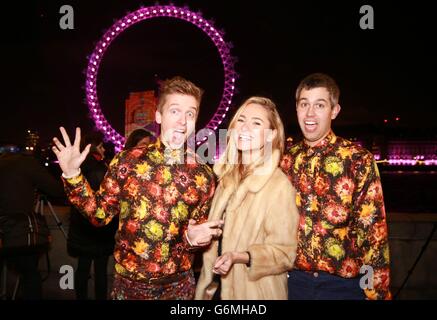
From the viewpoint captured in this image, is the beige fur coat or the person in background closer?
the beige fur coat

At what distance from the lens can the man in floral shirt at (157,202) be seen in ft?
8.51

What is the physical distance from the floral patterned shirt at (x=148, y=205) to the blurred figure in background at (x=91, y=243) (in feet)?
5.77

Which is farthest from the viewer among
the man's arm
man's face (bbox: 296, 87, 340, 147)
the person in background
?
the person in background

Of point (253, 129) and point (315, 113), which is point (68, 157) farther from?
point (315, 113)

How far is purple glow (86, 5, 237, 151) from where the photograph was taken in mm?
10909

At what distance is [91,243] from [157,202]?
A: 6.98 feet

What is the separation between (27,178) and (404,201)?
13461 millimetres

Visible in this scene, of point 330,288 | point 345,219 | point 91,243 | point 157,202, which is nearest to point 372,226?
point 345,219

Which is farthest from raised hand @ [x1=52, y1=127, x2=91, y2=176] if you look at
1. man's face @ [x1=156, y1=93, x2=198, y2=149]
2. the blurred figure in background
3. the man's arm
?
the man's arm

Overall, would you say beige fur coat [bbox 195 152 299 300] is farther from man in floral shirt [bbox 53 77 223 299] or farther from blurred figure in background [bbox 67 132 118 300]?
blurred figure in background [bbox 67 132 118 300]

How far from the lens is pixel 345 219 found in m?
2.80

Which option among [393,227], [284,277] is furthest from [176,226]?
[393,227]
